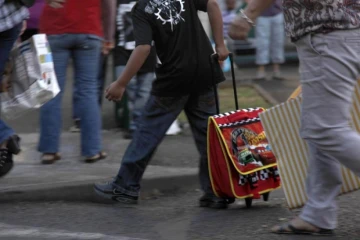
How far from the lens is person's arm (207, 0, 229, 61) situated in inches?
217

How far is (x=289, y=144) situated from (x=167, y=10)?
1196 millimetres

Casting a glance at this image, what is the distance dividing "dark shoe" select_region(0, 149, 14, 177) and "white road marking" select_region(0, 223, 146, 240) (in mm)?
1009

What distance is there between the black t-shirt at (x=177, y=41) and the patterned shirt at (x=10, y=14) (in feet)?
2.80

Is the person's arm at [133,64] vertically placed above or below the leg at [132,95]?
above

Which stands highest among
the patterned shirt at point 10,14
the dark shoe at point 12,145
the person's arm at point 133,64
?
the patterned shirt at point 10,14

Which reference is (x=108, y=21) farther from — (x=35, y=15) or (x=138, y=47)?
(x=138, y=47)

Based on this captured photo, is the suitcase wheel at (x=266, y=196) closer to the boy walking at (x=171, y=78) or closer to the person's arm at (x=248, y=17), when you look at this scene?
the boy walking at (x=171, y=78)

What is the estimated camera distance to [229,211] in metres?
5.59

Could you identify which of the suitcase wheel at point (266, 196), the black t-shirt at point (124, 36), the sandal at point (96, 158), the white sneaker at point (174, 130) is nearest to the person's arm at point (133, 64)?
the suitcase wheel at point (266, 196)

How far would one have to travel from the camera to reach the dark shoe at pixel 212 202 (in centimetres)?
566

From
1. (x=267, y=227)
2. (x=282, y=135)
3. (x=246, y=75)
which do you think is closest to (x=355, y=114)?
(x=282, y=135)

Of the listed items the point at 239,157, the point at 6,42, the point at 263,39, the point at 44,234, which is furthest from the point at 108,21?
the point at 263,39

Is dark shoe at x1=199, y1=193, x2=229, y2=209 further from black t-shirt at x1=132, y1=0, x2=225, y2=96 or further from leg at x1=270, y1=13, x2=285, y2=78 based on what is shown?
leg at x1=270, y1=13, x2=285, y2=78

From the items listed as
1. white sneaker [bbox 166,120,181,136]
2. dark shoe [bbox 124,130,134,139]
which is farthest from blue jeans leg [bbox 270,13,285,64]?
dark shoe [bbox 124,130,134,139]
